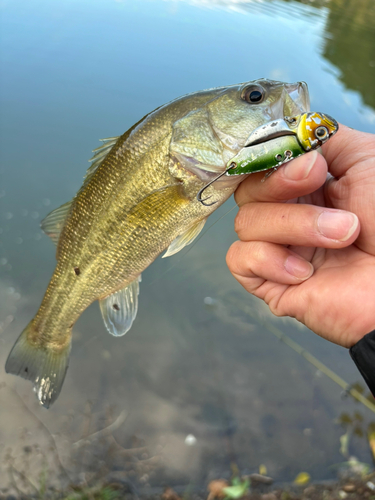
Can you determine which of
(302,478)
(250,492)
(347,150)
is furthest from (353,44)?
(250,492)

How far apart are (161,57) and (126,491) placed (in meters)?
9.62

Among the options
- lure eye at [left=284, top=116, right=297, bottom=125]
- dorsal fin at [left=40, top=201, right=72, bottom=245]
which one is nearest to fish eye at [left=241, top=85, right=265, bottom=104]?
lure eye at [left=284, top=116, right=297, bottom=125]

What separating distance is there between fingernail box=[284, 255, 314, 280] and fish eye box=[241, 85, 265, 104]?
2.65ft

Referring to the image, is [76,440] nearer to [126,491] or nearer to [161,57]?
[126,491]

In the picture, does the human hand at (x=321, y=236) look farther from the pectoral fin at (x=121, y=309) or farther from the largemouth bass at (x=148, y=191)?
the pectoral fin at (x=121, y=309)

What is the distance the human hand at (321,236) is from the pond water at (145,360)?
0.31 meters

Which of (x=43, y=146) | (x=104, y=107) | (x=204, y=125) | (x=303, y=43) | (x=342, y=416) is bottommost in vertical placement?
(x=342, y=416)

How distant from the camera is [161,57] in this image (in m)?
8.83

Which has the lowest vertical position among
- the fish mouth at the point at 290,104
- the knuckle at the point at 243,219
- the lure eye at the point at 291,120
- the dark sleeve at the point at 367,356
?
the dark sleeve at the point at 367,356

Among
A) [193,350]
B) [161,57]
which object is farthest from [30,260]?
[161,57]

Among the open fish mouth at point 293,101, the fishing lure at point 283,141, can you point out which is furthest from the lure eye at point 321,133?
the open fish mouth at point 293,101

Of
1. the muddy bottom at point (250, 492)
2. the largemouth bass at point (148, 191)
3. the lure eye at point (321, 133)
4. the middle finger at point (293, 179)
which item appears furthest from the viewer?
the muddy bottom at point (250, 492)

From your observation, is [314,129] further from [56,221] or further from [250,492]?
[250,492]

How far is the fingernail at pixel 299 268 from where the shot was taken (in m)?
1.60
